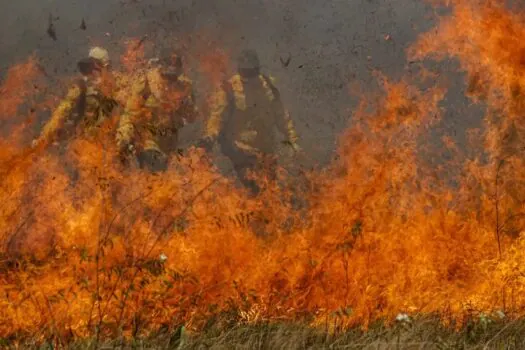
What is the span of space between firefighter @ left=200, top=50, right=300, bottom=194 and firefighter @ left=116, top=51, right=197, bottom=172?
52 cm

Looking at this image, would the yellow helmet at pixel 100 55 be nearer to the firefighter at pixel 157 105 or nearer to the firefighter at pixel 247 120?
the firefighter at pixel 157 105

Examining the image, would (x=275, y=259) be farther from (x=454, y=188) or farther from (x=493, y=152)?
(x=493, y=152)

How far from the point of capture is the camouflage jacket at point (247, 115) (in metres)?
10.3

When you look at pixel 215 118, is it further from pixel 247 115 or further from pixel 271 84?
pixel 271 84

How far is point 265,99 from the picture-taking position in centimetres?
1042

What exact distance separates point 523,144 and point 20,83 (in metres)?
6.66

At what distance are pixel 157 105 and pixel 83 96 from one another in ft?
3.65

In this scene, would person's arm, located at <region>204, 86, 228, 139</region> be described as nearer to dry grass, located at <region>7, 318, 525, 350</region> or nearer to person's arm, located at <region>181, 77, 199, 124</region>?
person's arm, located at <region>181, 77, 199, 124</region>

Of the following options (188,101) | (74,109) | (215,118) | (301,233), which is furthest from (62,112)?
(301,233)

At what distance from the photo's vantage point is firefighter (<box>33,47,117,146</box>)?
9758 mm

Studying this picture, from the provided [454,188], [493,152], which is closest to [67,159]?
[454,188]

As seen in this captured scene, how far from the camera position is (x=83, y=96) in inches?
393

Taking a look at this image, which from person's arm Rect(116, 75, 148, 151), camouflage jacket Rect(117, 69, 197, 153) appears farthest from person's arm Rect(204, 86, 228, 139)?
person's arm Rect(116, 75, 148, 151)

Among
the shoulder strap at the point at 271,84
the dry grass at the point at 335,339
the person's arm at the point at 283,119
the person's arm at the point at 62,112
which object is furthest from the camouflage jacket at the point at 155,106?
the dry grass at the point at 335,339
